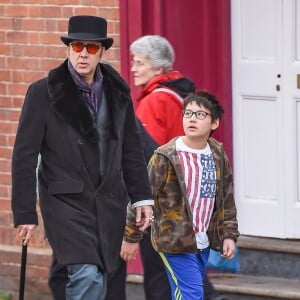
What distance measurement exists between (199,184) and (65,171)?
812 mm

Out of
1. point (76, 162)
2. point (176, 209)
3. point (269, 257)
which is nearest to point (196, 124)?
point (176, 209)

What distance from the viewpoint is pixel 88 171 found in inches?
286

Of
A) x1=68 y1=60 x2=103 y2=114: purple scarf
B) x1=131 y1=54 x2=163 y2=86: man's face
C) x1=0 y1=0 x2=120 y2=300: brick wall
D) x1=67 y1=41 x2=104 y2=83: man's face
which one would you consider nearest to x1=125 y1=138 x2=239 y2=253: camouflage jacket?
x1=68 y1=60 x2=103 y2=114: purple scarf

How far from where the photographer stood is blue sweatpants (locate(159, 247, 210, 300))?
7574 millimetres

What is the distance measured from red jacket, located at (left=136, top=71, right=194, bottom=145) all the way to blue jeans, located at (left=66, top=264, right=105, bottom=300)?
129 cm

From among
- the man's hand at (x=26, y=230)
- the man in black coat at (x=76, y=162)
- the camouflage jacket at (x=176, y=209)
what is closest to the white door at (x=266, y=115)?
the camouflage jacket at (x=176, y=209)

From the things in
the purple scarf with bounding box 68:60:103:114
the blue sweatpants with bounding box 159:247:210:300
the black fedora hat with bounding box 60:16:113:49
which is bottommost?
the blue sweatpants with bounding box 159:247:210:300

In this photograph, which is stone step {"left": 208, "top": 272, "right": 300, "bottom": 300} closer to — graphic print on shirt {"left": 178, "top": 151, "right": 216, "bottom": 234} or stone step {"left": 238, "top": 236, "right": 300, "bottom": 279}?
stone step {"left": 238, "top": 236, "right": 300, "bottom": 279}

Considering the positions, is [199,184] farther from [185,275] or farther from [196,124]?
[185,275]

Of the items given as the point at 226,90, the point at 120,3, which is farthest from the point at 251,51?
the point at 120,3

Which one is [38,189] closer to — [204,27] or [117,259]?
[117,259]

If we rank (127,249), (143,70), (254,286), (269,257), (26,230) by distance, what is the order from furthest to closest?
(269,257)
(254,286)
(143,70)
(127,249)
(26,230)

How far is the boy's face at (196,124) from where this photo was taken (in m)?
7.54

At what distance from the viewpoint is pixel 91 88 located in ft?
24.0
